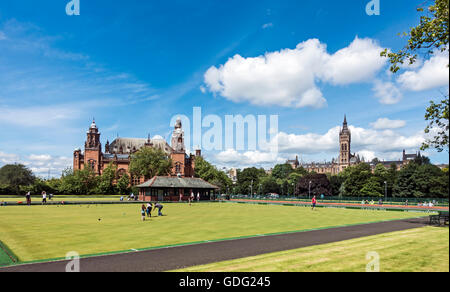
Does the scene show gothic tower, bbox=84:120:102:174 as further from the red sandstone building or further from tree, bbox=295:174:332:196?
tree, bbox=295:174:332:196

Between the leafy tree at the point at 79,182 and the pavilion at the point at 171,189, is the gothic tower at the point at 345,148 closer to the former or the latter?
the pavilion at the point at 171,189

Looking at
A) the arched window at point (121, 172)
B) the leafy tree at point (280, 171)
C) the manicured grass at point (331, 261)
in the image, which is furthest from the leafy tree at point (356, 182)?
the manicured grass at point (331, 261)

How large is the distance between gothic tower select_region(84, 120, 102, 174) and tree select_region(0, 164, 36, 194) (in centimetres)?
1732

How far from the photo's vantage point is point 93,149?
325 ft

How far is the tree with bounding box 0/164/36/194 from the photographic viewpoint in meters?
78.0

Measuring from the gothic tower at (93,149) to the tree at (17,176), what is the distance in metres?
17.3

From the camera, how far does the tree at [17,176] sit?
78.0 m

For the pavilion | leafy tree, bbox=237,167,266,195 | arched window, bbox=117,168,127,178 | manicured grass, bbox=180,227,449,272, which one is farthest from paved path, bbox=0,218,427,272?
leafy tree, bbox=237,167,266,195
